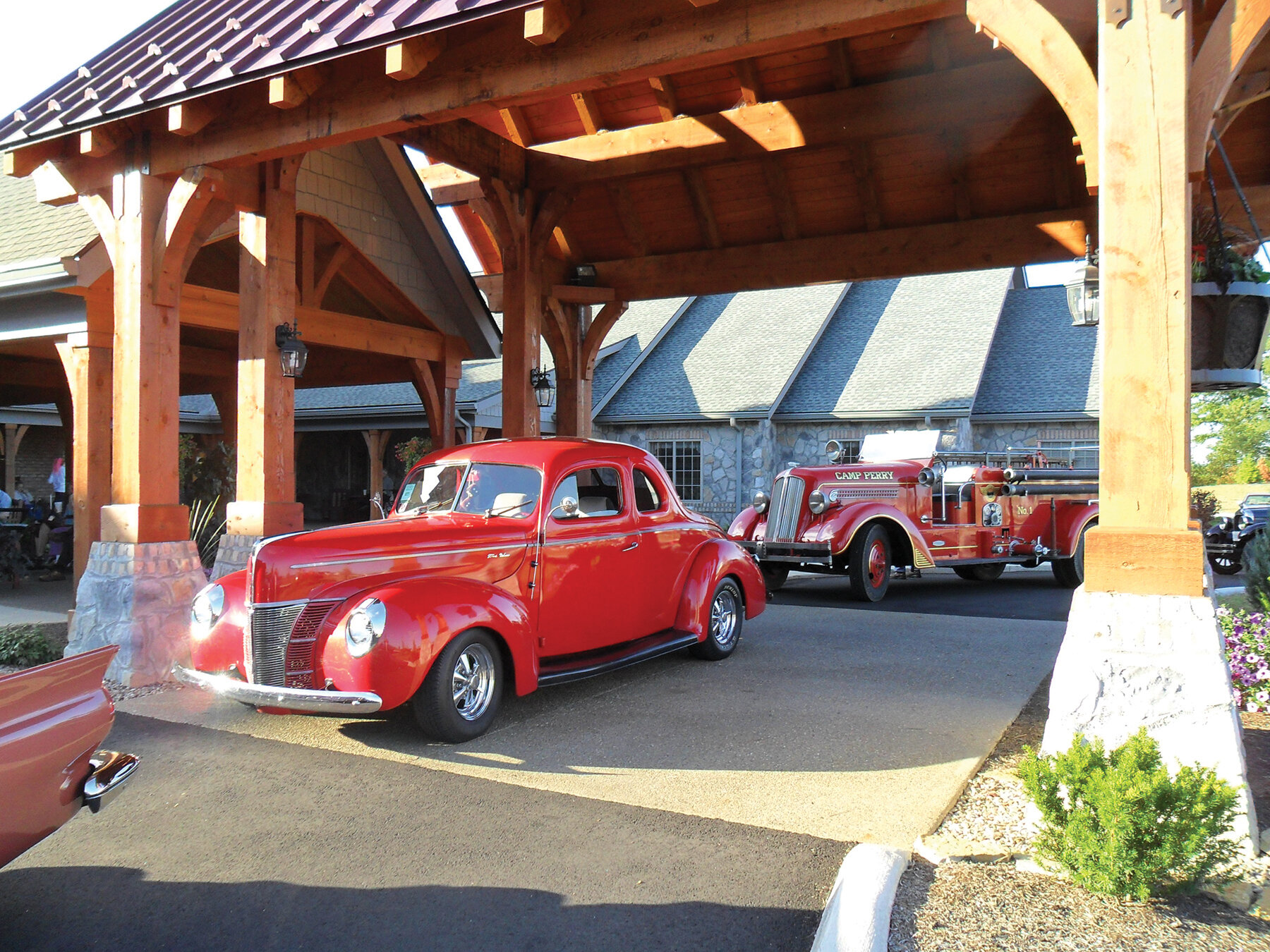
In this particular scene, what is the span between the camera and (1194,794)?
119 inches

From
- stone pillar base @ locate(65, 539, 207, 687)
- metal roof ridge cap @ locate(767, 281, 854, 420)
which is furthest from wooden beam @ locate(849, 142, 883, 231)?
metal roof ridge cap @ locate(767, 281, 854, 420)

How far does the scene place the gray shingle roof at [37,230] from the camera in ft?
31.2

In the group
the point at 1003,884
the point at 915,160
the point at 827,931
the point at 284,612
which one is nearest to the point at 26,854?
the point at 284,612

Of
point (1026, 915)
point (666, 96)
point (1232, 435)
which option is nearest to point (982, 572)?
point (666, 96)

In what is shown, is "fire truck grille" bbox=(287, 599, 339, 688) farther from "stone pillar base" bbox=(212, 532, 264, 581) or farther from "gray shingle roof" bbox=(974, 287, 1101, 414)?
"gray shingle roof" bbox=(974, 287, 1101, 414)

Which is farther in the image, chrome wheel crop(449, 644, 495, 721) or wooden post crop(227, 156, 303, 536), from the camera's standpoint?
wooden post crop(227, 156, 303, 536)

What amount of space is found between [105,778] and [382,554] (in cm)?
215

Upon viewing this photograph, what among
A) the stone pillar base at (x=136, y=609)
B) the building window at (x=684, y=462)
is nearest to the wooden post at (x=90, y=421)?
the stone pillar base at (x=136, y=609)

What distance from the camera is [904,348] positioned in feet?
69.9

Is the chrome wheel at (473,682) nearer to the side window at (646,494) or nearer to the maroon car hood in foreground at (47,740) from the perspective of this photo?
the side window at (646,494)

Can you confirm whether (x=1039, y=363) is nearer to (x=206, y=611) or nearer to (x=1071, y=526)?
(x=1071, y=526)

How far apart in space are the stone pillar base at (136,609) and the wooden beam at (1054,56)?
6.20 metres

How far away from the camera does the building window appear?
67.9 feet

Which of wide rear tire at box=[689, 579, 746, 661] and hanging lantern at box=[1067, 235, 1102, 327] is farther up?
hanging lantern at box=[1067, 235, 1102, 327]
